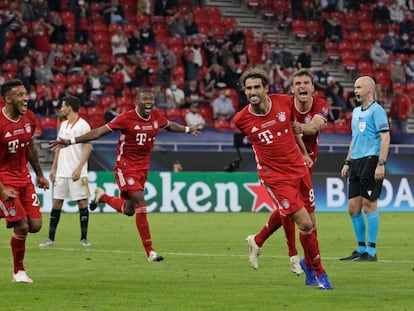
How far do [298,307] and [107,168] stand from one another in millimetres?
19927

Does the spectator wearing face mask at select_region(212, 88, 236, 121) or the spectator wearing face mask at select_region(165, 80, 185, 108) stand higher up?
the spectator wearing face mask at select_region(165, 80, 185, 108)

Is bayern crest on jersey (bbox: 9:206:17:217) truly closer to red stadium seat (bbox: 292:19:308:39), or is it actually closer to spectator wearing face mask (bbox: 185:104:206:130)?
spectator wearing face mask (bbox: 185:104:206:130)

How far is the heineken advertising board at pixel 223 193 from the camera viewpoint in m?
29.0

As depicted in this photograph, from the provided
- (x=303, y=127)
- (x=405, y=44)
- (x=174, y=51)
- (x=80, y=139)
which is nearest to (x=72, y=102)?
(x=80, y=139)

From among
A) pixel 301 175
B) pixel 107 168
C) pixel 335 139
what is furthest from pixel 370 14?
pixel 301 175

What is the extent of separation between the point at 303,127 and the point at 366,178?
3.69 metres

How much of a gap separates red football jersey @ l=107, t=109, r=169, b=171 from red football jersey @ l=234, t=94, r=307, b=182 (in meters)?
4.01

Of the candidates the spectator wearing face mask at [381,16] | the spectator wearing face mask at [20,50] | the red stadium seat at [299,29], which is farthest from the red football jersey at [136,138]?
the spectator wearing face mask at [381,16]

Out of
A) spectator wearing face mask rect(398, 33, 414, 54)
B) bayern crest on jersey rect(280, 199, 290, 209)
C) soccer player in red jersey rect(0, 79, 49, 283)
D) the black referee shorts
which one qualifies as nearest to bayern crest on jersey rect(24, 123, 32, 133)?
soccer player in red jersey rect(0, 79, 49, 283)

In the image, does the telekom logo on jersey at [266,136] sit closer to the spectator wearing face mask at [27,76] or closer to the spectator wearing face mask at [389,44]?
the spectator wearing face mask at [27,76]

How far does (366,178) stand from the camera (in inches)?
632

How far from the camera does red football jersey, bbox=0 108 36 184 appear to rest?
12.4 meters

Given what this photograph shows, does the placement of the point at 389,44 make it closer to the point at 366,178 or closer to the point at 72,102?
the point at 72,102

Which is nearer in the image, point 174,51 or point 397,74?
point 174,51
